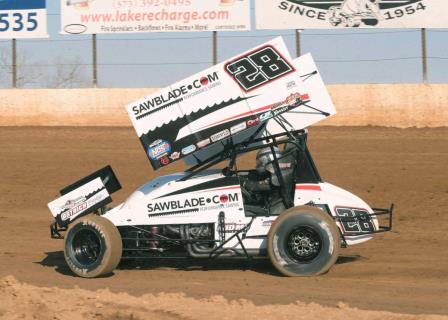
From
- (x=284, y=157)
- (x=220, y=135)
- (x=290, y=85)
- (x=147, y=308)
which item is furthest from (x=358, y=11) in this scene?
(x=147, y=308)

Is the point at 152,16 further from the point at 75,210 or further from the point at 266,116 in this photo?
the point at 266,116

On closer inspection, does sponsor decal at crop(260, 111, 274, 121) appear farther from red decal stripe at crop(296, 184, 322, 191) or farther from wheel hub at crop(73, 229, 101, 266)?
wheel hub at crop(73, 229, 101, 266)

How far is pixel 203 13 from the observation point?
24.3 meters

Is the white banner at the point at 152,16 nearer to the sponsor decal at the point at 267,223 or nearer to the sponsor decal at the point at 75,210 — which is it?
the sponsor decal at the point at 75,210

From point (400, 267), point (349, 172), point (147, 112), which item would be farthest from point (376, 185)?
point (147, 112)

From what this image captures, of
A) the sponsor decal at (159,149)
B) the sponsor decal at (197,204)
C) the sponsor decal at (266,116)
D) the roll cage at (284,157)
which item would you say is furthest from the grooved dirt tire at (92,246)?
the sponsor decal at (266,116)

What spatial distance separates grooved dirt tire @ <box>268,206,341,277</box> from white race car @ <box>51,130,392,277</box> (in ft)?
0.04

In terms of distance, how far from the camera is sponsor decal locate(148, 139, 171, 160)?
10.4 meters

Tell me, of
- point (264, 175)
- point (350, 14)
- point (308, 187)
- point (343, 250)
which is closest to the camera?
point (308, 187)

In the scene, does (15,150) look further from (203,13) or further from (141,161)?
(203,13)

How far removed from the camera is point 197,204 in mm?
10570

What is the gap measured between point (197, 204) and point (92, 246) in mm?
1359

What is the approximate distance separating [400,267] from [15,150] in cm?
1351

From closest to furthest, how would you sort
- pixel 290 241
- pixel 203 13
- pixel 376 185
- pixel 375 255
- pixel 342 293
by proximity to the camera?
1. pixel 342 293
2. pixel 290 241
3. pixel 375 255
4. pixel 376 185
5. pixel 203 13
